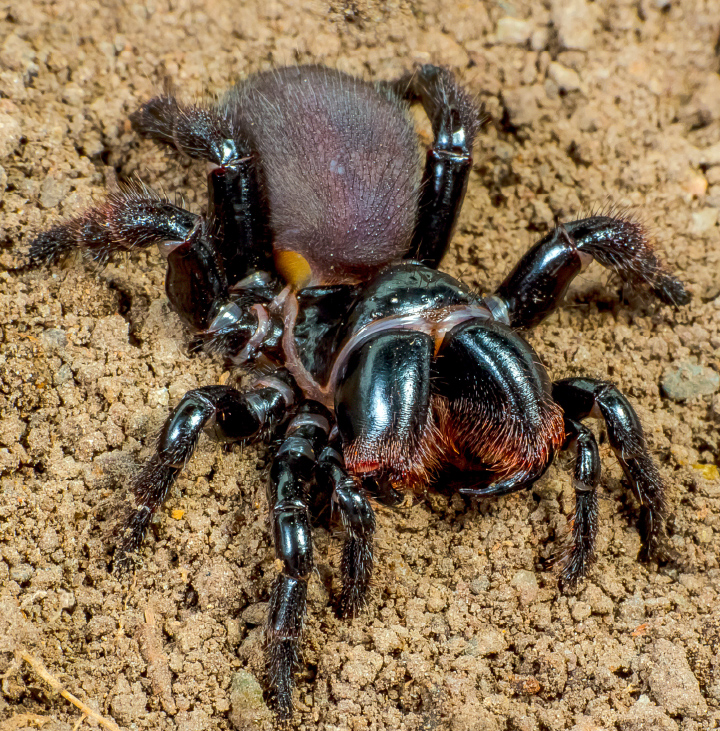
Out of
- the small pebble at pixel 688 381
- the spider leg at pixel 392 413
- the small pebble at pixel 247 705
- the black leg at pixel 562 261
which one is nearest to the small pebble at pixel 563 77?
the black leg at pixel 562 261

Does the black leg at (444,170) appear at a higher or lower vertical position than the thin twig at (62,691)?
higher

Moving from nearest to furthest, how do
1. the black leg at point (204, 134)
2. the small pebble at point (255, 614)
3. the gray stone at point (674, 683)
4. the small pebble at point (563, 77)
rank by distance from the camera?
the gray stone at point (674, 683) → the small pebble at point (255, 614) → the black leg at point (204, 134) → the small pebble at point (563, 77)

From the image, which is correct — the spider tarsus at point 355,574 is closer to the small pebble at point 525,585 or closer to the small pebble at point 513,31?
the small pebble at point 525,585

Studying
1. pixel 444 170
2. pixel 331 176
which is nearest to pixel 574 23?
pixel 444 170

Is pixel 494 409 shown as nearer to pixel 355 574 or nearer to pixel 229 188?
pixel 355 574

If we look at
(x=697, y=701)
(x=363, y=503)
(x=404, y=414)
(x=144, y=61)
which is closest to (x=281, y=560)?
(x=363, y=503)

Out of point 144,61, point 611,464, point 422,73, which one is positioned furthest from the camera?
point 144,61

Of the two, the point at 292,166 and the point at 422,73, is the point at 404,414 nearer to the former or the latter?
the point at 292,166
